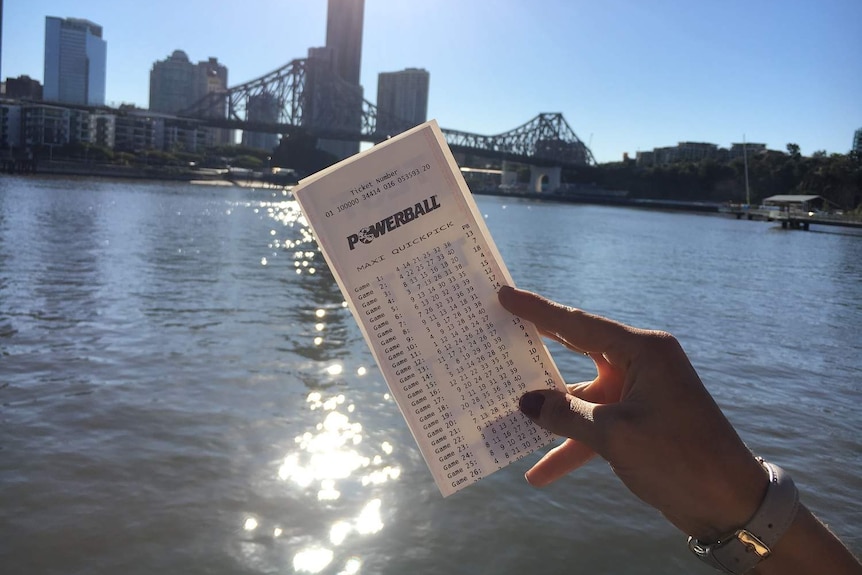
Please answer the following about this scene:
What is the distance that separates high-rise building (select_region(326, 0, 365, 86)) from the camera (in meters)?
113

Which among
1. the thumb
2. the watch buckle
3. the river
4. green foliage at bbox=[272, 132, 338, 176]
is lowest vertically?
the river

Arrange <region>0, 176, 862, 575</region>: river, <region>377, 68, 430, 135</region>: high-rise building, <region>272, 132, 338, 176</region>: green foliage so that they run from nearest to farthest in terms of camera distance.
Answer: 1. <region>0, 176, 862, 575</region>: river
2. <region>272, 132, 338, 176</region>: green foliage
3. <region>377, 68, 430, 135</region>: high-rise building

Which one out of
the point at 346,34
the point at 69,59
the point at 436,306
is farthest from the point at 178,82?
the point at 436,306

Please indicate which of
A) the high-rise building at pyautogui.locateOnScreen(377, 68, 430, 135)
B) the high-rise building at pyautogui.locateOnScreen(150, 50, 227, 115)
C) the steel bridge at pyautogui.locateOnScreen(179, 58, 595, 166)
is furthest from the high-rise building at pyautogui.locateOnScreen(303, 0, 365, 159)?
the high-rise building at pyautogui.locateOnScreen(150, 50, 227, 115)

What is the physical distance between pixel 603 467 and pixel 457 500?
1107 millimetres

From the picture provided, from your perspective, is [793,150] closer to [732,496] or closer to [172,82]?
[732,496]

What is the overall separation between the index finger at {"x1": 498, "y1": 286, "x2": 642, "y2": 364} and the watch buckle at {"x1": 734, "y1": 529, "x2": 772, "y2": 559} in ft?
0.81

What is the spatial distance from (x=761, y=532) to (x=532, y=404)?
0.31 m

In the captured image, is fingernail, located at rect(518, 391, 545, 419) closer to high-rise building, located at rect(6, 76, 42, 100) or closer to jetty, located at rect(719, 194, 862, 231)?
jetty, located at rect(719, 194, 862, 231)

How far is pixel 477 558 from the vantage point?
10.7 ft

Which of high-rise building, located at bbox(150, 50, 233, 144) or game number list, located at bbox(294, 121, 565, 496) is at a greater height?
high-rise building, located at bbox(150, 50, 233, 144)

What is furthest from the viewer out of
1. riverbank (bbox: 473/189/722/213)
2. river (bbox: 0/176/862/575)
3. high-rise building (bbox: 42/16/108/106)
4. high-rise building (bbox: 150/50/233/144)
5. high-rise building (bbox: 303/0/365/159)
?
high-rise building (bbox: 42/16/108/106)

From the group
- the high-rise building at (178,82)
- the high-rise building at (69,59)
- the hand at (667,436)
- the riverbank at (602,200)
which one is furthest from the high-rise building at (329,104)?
the high-rise building at (69,59)

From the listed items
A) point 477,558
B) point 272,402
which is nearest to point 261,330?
point 272,402
